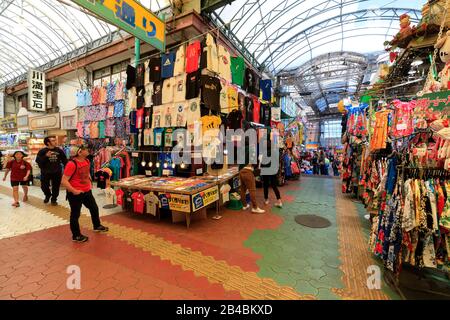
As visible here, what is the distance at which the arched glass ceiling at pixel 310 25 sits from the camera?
8430mm

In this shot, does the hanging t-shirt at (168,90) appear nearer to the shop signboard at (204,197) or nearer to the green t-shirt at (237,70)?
the green t-shirt at (237,70)

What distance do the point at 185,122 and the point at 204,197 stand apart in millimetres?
2184

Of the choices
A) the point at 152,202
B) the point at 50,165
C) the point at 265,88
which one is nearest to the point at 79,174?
the point at 152,202

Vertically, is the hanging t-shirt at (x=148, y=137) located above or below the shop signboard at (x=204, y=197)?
above

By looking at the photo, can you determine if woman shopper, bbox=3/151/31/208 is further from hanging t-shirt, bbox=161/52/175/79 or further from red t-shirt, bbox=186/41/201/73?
red t-shirt, bbox=186/41/201/73

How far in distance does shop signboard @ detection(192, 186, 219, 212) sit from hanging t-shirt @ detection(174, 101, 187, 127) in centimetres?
201

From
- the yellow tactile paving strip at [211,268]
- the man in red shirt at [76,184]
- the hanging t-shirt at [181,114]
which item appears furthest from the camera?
the hanging t-shirt at [181,114]

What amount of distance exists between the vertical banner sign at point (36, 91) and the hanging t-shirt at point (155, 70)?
9.04 metres

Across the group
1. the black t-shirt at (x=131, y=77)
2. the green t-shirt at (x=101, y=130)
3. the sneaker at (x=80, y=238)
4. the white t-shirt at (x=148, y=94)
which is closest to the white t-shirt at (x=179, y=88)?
the white t-shirt at (x=148, y=94)

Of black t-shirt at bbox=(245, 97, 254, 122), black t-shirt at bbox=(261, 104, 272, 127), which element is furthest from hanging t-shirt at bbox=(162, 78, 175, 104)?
black t-shirt at bbox=(261, 104, 272, 127)

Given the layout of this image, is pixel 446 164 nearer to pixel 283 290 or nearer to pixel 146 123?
pixel 283 290

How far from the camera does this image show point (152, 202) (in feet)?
13.4

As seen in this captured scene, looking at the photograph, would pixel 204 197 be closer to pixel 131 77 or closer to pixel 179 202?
pixel 179 202
